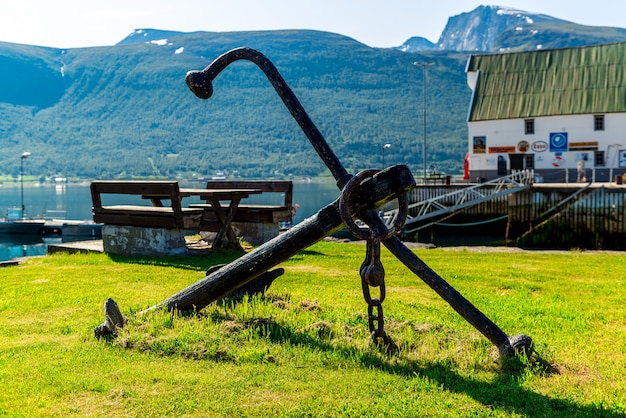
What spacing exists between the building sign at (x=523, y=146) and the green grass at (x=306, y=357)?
4501 centimetres

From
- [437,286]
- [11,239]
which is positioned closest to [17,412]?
[437,286]

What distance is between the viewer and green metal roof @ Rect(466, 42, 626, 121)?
53.5 metres

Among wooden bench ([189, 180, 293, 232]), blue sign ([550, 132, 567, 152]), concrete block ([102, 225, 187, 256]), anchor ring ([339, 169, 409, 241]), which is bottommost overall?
concrete block ([102, 225, 187, 256])

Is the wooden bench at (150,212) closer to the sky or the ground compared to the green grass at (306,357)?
closer to the sky

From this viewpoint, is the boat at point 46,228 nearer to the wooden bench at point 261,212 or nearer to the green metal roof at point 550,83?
the wooden bench at point 261,212

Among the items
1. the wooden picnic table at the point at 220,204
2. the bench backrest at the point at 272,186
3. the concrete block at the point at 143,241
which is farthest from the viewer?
the bench backrest at the point at 272,186

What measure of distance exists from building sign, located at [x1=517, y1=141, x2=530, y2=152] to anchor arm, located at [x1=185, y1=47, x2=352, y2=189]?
163 ft

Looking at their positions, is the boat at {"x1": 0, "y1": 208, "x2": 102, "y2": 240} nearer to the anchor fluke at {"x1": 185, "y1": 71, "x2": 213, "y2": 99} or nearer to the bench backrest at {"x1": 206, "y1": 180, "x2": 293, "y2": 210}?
the bench backrest at {"x1": 206, "y1": 180, "x2": 293, "y2": 210}

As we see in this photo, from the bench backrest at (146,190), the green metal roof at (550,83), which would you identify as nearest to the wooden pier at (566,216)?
the green metal roof at (550,83)

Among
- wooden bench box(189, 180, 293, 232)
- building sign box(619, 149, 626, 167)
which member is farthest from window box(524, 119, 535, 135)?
wooden bench box(189, 180, 293, 232)

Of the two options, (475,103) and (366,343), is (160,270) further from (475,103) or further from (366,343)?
(475,103)

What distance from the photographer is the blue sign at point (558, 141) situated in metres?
53.1

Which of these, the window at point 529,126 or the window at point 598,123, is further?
the window at point 529,126

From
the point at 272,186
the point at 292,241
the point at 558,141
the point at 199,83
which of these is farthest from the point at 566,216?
the point at 199,83
